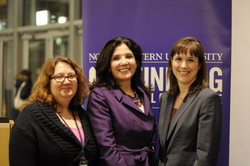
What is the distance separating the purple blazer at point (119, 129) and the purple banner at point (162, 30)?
0.74m

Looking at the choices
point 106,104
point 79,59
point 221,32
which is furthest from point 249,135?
point 79,59

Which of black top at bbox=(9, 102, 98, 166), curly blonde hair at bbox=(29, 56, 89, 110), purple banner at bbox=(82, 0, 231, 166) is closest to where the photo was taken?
black top at bbox=(9, 102, 98, 166)

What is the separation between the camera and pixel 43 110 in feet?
6.41

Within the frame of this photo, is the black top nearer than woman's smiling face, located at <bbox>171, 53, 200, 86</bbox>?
Yes

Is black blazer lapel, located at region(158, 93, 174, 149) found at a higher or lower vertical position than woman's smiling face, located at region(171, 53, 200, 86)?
lower

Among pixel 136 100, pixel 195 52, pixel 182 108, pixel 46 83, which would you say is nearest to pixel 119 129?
pixel 136 100

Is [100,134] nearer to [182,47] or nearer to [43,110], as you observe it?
[43,110]

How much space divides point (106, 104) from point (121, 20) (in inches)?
40.8

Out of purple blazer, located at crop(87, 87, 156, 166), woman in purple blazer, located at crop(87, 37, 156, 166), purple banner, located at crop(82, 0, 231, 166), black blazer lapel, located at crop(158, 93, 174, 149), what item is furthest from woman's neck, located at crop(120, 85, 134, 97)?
purple banner, located at crop(82, 0, 231, 166)

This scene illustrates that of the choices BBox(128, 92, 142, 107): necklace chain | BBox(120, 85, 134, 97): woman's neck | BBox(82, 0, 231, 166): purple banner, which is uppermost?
BBox(82, 0, 231, 166): purple banner

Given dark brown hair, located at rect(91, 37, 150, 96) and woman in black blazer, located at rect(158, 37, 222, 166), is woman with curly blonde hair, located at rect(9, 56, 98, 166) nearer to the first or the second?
dark brown hair, located at rect(91, 37, 150, 96)

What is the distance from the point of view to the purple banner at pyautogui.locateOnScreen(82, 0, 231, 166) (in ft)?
9.19

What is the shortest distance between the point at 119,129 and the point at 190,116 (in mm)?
450

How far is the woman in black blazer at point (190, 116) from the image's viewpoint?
1.93 metres
